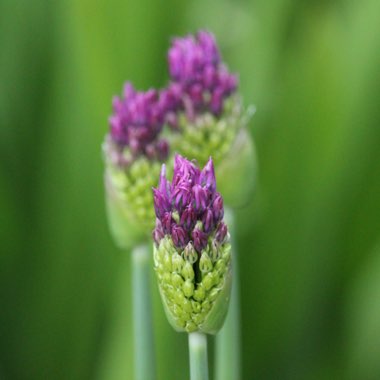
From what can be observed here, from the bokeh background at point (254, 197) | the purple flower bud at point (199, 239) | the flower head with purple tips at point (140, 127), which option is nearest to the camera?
the purple flower bud at point (199, 239)

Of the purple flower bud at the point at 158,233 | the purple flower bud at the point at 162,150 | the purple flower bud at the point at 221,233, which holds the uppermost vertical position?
the purple flower bud at the point at 162,150

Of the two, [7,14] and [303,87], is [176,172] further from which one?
[7,14]

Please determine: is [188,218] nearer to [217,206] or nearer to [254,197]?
[217,206]

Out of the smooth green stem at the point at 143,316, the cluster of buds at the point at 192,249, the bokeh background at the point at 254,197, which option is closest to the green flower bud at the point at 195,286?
the cluster of buds at the point at 192,249

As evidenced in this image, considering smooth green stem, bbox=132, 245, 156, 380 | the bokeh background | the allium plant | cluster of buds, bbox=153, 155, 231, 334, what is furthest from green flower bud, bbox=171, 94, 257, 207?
the bokeh background

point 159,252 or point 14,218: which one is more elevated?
point 14,218

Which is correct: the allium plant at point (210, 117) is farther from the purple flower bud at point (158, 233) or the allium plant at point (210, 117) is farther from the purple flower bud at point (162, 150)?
the purple flower bud at point (158, 233)

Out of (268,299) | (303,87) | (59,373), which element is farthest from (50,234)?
(303,87)

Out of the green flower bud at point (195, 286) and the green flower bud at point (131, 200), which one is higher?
the green flower bud at point (131, 200)
